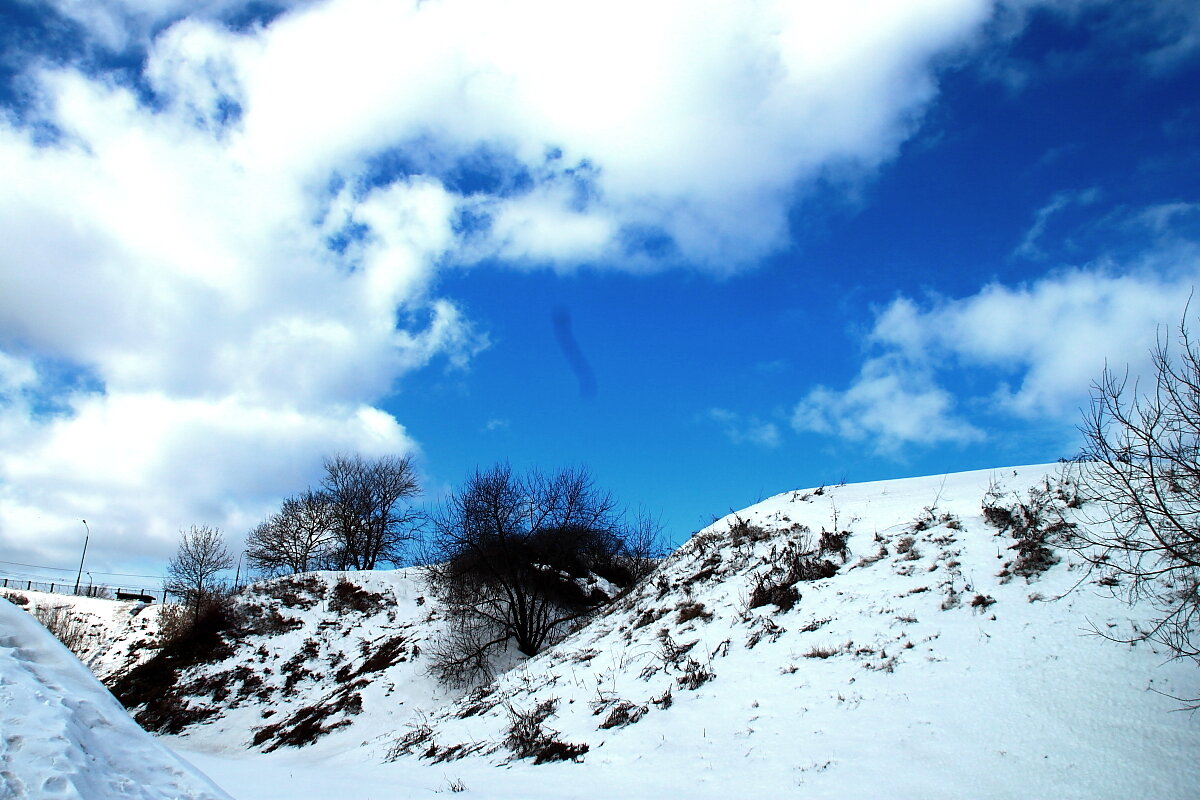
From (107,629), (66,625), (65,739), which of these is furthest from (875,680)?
(107,629)

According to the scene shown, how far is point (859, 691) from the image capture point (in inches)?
348

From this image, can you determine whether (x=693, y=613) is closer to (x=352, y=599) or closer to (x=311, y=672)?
(x=311, y=672)

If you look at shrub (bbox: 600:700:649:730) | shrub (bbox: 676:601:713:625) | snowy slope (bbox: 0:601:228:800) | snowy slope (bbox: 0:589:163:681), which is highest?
snowy slope (bbox: 0:589:163:681)

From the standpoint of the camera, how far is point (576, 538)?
76.1ft

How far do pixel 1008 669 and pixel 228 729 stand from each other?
882 inches

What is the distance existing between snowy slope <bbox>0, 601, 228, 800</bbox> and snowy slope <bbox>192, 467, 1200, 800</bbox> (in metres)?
5.59

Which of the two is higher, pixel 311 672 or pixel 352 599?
pixel 352 599

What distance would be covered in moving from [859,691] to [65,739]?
856 centimetres

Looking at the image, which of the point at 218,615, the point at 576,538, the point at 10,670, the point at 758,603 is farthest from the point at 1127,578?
the point at 218,615

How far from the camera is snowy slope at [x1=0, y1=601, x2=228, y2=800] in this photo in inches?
115

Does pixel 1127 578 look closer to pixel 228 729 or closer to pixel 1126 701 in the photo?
pixel 1126 701

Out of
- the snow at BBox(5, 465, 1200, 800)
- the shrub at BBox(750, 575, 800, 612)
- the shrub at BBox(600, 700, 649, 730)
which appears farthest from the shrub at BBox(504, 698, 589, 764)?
the shrub at BBox(750, 575, 800, 612)

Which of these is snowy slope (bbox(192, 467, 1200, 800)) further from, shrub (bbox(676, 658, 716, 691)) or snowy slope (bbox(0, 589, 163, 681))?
snowy slope (bbox(0, 589, 163, 681))

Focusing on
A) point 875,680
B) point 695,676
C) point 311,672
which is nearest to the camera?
point 875,680
